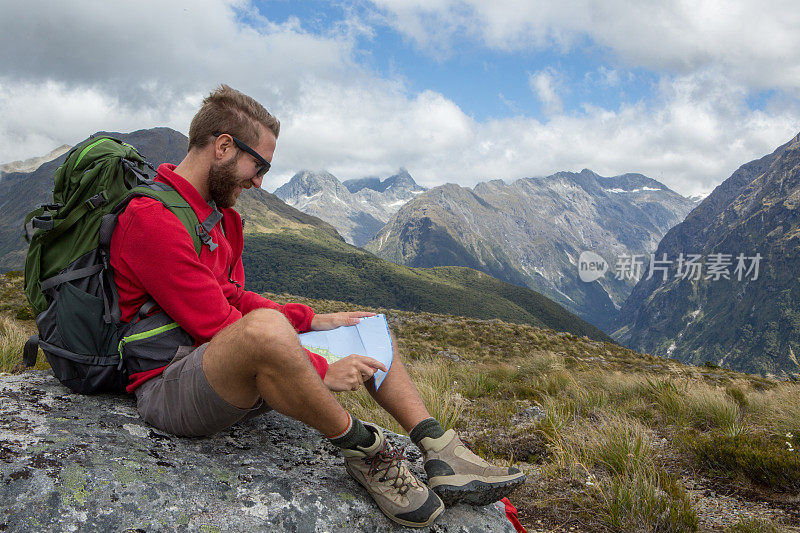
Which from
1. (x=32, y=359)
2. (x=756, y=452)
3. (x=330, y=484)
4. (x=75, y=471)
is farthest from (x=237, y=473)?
(x=756, y=452)

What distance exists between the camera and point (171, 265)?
8.90ft

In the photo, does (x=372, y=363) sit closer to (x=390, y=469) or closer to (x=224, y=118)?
(x=390, y=469)

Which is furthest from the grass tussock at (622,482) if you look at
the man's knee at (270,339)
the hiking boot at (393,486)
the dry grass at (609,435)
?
the man's knee at (270,339)

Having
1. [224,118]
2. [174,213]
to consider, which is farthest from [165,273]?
[224,118]

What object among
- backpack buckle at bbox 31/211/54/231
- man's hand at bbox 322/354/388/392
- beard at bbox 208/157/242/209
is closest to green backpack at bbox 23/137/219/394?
backpack buckle at bbox 31/211/54/231

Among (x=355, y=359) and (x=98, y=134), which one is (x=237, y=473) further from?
(x=98, y=134)

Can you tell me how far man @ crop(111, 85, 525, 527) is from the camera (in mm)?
2457

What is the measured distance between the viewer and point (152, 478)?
2236mm

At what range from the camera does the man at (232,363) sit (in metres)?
2.46

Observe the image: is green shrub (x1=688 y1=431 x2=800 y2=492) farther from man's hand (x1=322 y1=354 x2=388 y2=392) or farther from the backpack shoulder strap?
the backpack shoulder strap

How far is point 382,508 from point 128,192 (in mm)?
2537

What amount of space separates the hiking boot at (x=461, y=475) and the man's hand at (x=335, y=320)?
3.86 ft

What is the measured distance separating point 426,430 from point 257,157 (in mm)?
2367

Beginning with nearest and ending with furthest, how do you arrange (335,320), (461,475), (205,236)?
1. (461,475)
2. (205,236)
3. (335,320)
